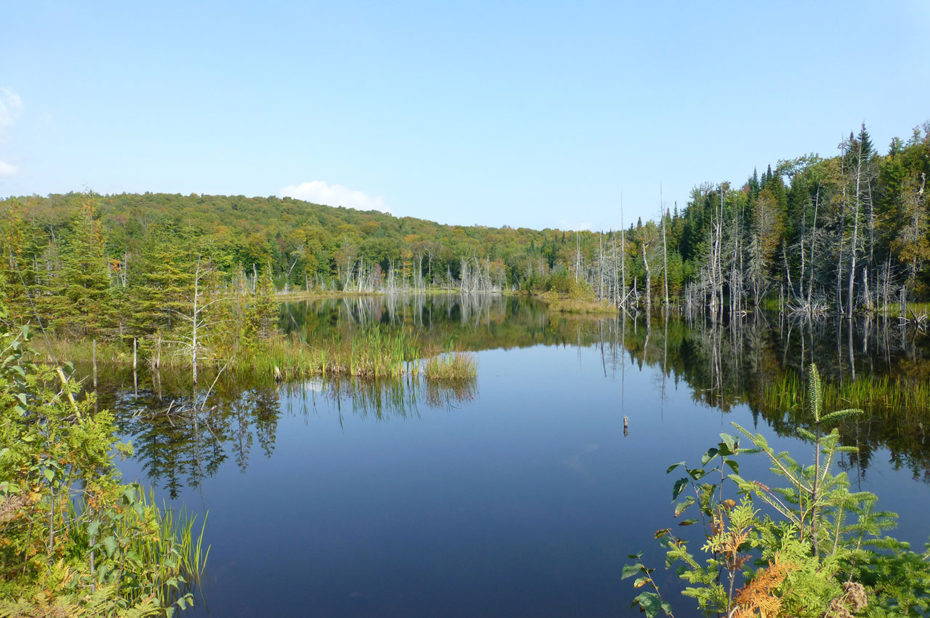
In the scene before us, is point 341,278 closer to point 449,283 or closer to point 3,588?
point 449,283

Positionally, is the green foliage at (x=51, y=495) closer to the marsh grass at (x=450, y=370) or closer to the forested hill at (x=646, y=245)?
the forested hill at (x=646, y=245)

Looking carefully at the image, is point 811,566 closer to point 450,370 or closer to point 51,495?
point 51,495

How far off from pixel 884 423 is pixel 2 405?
15.4m

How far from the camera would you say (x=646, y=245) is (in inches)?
2532

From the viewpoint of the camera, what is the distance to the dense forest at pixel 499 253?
64.3ft

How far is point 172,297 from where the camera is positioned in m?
17.9

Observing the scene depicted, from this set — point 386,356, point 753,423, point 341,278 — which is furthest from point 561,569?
point 341,278

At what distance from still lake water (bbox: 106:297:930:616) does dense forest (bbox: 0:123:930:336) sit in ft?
15.5

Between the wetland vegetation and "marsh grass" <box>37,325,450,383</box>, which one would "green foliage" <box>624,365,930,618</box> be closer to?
the wetland vegetation

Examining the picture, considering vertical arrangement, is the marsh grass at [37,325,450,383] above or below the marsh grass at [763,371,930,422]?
above

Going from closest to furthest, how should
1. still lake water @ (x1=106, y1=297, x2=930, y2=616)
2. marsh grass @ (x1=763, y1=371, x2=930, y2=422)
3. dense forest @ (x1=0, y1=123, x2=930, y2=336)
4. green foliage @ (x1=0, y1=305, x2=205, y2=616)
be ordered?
1. green foliage @ (x1=0, y1=305, x2=205, y2=616)
2. still lake water @ (x1=106, y1=297, x2=930, y2=616)
3. marsh grass @ (x1=763, y1=371, x2=930, y2=422)
4. dense forest @ (x1=0, y1=123, x2=930, y2=336)

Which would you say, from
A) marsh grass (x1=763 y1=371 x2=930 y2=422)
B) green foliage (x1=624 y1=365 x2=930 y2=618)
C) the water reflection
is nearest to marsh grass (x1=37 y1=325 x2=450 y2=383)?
the water reflection

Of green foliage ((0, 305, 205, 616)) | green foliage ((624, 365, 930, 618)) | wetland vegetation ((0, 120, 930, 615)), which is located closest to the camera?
green foliage ((624, 365, 930, 618))

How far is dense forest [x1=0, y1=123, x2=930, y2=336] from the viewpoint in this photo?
19609 millimetres
